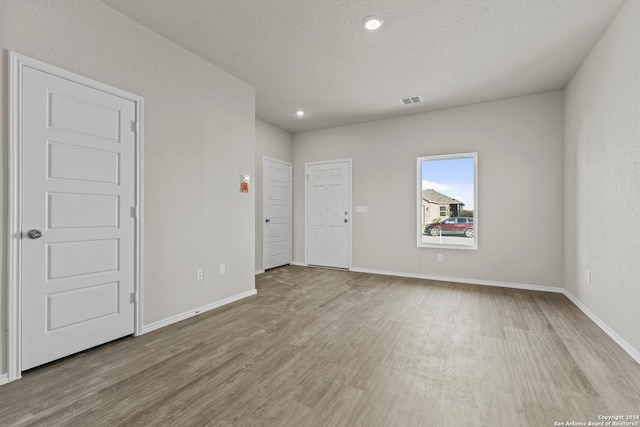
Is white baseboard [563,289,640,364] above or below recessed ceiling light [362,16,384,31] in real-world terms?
below

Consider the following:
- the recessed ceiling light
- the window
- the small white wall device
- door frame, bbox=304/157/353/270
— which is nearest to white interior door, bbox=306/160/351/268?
door frame, bbox=304/157/353/270

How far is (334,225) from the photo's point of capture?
5988 mm

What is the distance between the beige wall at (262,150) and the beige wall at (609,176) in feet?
15.3

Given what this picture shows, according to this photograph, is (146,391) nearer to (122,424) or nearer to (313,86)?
(122,424)

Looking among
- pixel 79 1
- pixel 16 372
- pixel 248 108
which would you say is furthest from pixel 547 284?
pixel 79 1

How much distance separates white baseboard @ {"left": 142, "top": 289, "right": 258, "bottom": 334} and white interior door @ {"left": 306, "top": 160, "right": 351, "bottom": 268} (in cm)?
220

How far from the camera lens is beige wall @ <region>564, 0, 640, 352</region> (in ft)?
7.68

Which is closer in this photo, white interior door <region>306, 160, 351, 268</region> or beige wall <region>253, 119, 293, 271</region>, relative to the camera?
beige wall <region>253, 119, 293, 271</region>

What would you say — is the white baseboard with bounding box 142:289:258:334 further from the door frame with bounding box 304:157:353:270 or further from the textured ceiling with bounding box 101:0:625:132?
the textured ceiling with bounding box 101:0:625:132

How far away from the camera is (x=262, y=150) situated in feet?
A: 18.3

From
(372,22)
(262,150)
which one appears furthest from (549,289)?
(262,150)

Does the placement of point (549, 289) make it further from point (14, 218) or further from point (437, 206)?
point (14, 218)

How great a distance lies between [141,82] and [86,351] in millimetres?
2435

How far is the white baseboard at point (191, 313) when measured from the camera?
287 centimetres
